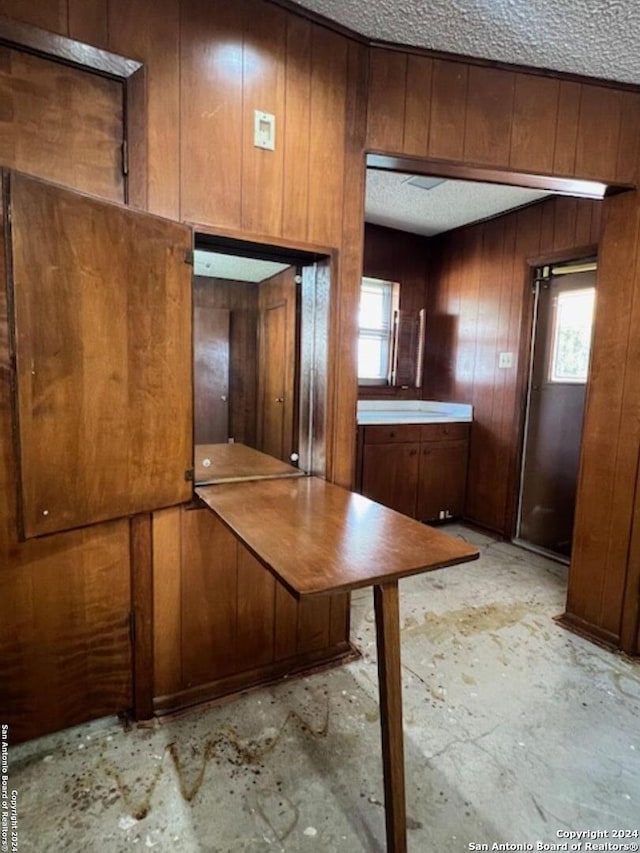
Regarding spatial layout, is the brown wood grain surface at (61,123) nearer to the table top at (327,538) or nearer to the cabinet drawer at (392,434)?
the table top at (327,538)

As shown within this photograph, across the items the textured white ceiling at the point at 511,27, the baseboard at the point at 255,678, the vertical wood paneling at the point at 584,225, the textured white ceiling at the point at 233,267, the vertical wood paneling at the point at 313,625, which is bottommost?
the baseboard at the point at 255,678

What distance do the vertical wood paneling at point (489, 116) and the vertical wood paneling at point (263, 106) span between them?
0.81 m

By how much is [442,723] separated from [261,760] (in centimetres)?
68

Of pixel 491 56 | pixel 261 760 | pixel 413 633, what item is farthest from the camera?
pixel 413 633

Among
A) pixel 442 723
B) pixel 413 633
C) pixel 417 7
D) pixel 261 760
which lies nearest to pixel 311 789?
pixel 261 760

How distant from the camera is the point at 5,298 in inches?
49.0

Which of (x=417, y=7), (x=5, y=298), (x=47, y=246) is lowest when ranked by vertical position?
(x=5, y=298)

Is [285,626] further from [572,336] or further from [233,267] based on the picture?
[572,336]

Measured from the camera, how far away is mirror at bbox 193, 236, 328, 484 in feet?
6.06

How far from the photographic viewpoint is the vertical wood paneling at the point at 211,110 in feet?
5.04

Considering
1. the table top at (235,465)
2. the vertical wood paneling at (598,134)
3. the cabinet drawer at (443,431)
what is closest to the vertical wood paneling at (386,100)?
the vertical wood paneling at (598,134)

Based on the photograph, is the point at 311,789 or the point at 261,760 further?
the point at 261,760

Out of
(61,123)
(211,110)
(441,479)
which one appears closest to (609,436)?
(441,479)

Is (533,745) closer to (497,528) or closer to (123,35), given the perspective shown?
(497,528)
